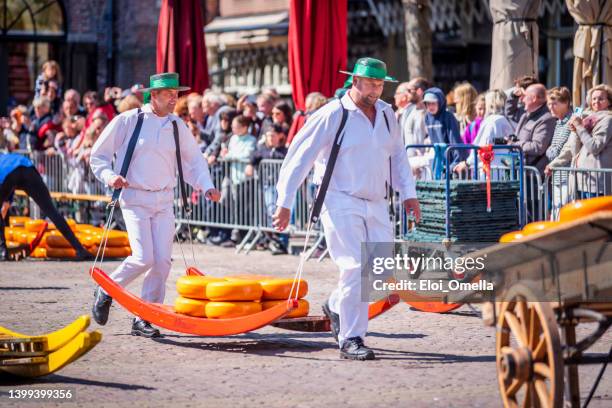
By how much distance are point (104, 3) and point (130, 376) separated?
25887mm

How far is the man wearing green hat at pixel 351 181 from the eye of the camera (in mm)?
9969

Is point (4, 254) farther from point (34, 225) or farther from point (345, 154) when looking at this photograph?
point (345, 154)

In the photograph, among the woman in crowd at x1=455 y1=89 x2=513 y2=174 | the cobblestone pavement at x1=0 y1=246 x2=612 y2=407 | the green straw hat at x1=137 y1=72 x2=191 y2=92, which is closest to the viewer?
the cobblestone pavement at x1=0 y1=246 x2=612 y2=407

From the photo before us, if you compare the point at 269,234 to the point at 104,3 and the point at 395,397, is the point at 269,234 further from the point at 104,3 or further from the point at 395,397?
the point at 104,3

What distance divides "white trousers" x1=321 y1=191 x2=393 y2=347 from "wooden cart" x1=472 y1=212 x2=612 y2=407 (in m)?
2.68

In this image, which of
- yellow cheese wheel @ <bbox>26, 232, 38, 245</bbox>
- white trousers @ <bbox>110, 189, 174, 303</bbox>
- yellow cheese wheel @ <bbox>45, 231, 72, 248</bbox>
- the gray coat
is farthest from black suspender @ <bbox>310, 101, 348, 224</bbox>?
yellow cheese wheel @ <bbox>26, 232, 38, 245</bbox>

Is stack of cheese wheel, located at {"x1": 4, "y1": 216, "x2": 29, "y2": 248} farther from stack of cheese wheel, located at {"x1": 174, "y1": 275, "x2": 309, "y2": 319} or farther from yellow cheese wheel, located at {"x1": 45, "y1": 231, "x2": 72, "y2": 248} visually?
stack of cheese wheel, located at {"x1": 174, "y1": 275, "x2": 309, "y2": 319}

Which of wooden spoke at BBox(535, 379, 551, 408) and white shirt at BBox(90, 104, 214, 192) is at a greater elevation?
white shirt at BBox(90, 104, 214, 192)

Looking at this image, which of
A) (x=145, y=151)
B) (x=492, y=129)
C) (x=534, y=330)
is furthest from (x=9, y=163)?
(x=534, y=330)

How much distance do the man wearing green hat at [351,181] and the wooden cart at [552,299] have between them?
8.89 ft

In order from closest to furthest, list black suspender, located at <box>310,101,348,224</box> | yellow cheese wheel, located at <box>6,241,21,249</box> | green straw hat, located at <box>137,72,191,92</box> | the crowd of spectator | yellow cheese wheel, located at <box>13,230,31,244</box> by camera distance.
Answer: black suspender, located at <box>310,101,348,224</box> → green straw hat, located at <box>137,72,191,92</box> → the crowd of spectator → yellow cheese wheel, located at <box>6,241,21,249</box> → yellow cheese wheel, located at <box>13,230,31,244</box>

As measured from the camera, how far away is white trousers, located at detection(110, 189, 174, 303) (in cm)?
1118

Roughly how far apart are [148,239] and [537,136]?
4.96 metres

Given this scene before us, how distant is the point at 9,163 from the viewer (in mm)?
17328
